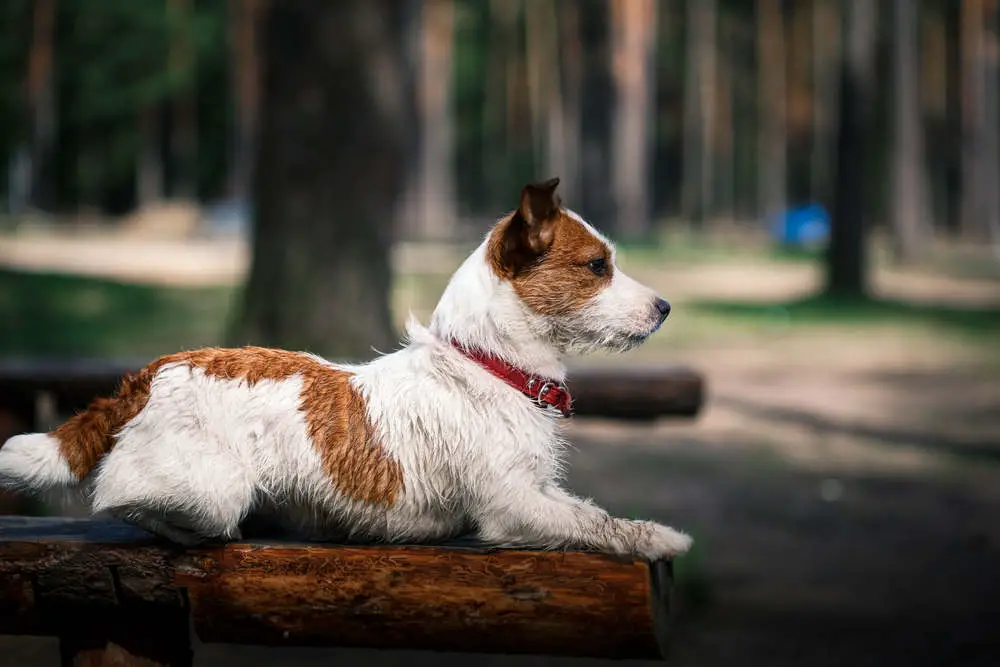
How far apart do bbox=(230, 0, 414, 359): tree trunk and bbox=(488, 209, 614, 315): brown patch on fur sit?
24.4ft

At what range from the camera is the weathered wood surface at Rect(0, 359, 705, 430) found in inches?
285

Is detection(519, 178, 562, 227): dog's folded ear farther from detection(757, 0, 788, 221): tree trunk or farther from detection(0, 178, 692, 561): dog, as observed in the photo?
detection(757, 0, 788, 221): tree trunk

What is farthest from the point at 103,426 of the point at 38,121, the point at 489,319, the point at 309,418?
the point at 38,121

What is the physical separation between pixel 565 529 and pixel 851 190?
2134 cm

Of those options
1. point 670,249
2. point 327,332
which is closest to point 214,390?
point 327,332

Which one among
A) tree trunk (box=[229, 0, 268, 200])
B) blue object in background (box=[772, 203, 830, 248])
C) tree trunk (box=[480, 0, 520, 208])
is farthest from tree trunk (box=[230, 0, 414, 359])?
tree trunk (box=[480, 0, 520, 208])

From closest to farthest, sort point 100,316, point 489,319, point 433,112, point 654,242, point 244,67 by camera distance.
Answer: point 489,319 → point 100,316 → point 654,242 → point 244,67 → point 433,112

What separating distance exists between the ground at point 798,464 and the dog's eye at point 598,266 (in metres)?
1.72

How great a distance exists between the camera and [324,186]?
11172 mm

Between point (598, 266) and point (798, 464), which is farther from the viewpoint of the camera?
point (798, 464)

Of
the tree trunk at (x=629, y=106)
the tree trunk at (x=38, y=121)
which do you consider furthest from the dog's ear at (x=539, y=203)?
the tree trunk at (x=38, y=121)

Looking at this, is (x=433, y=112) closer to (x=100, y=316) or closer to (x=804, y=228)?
(x=804, y=228)

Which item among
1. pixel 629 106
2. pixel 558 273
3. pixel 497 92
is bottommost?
pixel 558 273

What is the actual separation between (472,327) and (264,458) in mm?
636
